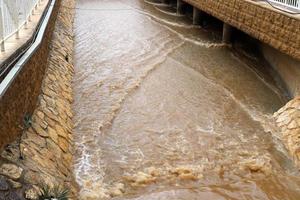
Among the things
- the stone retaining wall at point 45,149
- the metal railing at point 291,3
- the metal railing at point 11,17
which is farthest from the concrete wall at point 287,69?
the metal railing at point 11,17

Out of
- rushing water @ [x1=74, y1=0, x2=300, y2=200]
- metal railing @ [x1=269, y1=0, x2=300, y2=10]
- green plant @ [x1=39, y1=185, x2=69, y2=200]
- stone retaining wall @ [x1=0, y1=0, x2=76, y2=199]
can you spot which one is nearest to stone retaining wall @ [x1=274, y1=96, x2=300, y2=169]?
rushing water @ [x1=74, y1=0, x2=300, y2=200]

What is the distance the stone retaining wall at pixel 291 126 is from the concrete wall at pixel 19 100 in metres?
4.90

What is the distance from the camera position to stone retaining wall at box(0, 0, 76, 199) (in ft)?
15.8

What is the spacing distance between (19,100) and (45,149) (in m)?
0.89

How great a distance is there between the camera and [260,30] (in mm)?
10547

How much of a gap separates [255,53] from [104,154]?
7962 mm

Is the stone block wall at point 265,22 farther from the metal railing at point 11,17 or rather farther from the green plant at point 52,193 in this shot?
the green plant at point 52,193

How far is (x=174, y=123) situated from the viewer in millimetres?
8898

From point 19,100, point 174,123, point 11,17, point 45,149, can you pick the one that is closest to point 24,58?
point 19,100

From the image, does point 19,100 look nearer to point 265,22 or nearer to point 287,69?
point 265,22

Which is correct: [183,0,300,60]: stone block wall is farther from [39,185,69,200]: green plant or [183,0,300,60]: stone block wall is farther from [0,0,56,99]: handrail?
[39,185,69,200]: green plant

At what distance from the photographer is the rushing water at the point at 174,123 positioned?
21.7ft

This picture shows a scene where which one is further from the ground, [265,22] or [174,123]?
[265,22]

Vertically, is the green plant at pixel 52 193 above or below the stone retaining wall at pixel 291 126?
→ above
